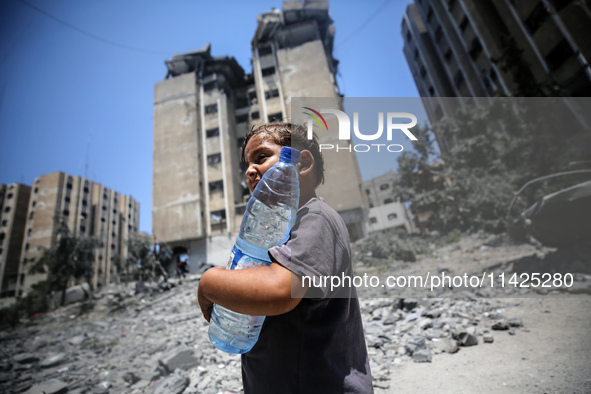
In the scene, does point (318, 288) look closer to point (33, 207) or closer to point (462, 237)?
point (462, 237)

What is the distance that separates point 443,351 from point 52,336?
1135 cm

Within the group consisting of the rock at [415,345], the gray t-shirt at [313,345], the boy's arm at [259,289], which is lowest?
the rock at [415,345]

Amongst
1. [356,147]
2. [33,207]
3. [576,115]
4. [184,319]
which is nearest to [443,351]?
[356,147]

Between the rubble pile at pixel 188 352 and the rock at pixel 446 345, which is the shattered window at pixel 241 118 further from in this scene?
the rock at pixel 446 345

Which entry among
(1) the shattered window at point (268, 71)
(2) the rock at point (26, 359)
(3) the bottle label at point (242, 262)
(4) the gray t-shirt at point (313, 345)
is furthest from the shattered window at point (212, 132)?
(4) the gray t-shirt at point (313, 345)

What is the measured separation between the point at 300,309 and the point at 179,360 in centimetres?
407

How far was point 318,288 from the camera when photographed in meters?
0.69

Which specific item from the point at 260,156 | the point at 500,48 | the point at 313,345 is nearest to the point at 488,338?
the point at 313,345

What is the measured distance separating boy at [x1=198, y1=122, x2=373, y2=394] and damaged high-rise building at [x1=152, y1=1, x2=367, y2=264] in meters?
19.3

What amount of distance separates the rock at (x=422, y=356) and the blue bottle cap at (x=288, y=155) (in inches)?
120

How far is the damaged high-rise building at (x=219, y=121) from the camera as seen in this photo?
22234 mm

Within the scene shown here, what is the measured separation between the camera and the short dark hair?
111cm

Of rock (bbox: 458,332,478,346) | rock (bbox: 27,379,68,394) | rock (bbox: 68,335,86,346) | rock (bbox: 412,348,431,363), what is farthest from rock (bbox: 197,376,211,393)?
rock (bbox: 68,335,86,346)

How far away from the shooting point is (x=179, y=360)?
151 inches
